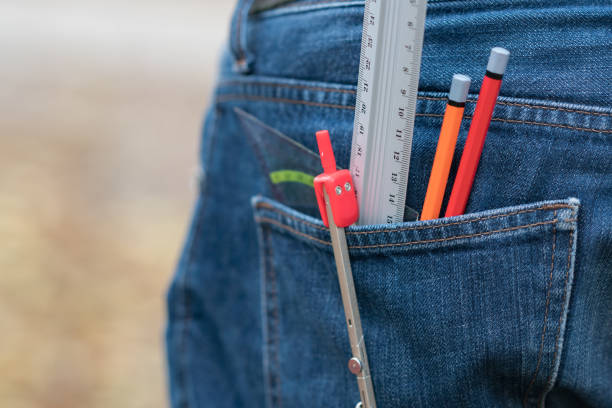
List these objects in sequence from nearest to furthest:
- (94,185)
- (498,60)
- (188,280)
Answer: (498,60) → (188,280) → (94,185)

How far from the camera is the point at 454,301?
60cm

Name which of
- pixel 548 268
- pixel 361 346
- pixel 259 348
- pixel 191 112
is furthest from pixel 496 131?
pixel 191 112

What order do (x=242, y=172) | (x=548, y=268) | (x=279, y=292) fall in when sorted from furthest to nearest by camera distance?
1. (x=242, y=172)
2. (x=279, y=292)
3. (x=548, y=268)

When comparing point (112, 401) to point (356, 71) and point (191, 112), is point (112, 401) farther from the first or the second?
point (191, 112)

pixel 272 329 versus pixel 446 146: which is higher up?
pixel 446 146

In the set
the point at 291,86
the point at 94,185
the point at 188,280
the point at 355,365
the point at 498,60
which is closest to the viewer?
the point at 498,60

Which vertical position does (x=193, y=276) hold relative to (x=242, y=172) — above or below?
below

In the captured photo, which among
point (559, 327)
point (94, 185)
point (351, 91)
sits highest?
point (351, 91)

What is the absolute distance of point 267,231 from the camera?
2.56ft

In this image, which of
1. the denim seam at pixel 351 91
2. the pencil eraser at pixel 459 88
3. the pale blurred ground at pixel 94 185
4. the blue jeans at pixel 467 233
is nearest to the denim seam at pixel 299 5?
the blue jeans at pixel 467 233

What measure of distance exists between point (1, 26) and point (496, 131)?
371 centimetres

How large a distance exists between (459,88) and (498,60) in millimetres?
45

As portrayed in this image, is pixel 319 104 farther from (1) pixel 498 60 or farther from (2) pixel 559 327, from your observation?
(2) pixel 559 327

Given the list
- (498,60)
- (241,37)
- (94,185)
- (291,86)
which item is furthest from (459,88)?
(94,185)
